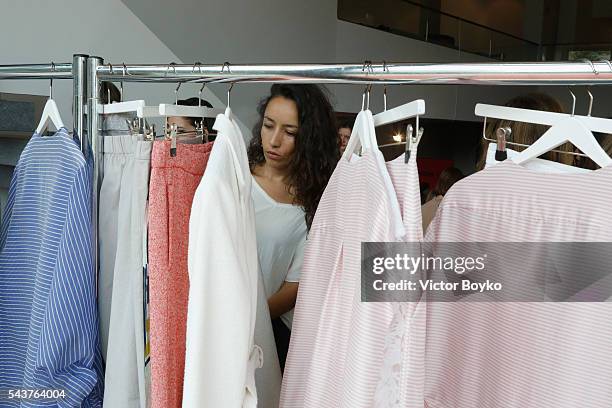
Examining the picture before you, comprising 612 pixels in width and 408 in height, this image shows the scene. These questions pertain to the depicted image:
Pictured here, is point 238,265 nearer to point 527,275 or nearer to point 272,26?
point 527,275

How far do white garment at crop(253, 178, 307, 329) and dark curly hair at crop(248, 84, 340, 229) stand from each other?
4 cm

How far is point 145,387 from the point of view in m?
1.27

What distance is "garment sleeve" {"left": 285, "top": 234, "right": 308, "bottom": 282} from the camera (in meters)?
1.83

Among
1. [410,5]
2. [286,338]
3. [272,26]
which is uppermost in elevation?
[410,5]

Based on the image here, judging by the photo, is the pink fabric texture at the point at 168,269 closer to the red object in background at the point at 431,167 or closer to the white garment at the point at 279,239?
the white garment at the point at 279,239

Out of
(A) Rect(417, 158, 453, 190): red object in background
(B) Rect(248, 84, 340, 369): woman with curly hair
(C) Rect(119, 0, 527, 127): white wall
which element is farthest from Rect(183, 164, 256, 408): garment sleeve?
(A) Rect(417, 158, 453, 190): red object in background

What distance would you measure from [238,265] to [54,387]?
45cm

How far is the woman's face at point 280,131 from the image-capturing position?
1.84m

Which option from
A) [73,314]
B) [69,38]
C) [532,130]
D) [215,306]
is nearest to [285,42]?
[69,38]

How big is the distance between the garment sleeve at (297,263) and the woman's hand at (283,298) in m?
0.02

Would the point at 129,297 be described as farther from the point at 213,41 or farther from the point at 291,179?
the point at 213,41

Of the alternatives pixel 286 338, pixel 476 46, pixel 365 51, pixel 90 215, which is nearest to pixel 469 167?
pixel 476 46

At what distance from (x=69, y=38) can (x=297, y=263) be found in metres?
1.69

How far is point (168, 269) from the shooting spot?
1.22 m
